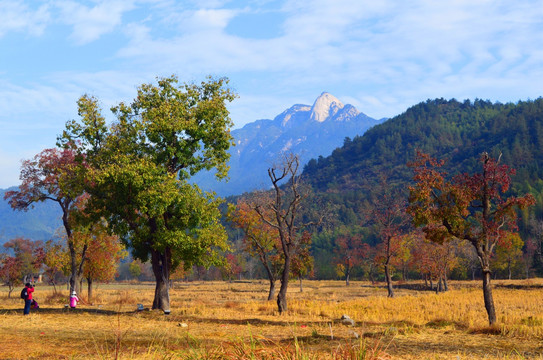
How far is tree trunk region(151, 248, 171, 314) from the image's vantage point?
28.2 metres

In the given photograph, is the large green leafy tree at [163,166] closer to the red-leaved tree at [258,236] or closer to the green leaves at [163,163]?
the green leaves at [163,163]

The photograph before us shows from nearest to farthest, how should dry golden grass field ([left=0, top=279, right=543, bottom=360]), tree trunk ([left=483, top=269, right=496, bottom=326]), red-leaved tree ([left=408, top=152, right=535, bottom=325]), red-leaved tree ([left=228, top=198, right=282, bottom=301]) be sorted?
dry golden grass field ([left=0, top=279, right=543, bottom=360]) < tree trunk ([left=483, top=269, right=496, bottom=326]) < red-leaved tree ([left=408, top=152, right=535, bottom=325]) < red-leaved tree ([left=228, top=198, right=282, bottom=301])

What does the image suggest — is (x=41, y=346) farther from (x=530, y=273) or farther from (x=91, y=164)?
(x=530, y=273)

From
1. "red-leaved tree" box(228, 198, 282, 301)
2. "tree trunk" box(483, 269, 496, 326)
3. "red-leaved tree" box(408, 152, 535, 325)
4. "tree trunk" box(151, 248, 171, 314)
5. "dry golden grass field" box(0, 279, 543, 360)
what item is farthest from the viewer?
"red-leaved tree" box(228, 198, 282, 301)

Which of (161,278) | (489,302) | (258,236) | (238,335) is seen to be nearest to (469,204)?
(489,302)

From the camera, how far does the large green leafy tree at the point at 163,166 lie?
26609mm

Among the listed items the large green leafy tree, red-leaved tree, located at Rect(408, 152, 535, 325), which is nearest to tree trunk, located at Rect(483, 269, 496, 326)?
red-leaved tree, located at Rect(408, 152, 535, 325)

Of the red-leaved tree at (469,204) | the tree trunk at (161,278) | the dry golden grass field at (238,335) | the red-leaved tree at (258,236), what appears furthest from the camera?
the red-leaved tree at (258,236)

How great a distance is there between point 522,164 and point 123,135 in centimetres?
20058

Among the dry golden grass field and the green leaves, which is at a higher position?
the green leaves

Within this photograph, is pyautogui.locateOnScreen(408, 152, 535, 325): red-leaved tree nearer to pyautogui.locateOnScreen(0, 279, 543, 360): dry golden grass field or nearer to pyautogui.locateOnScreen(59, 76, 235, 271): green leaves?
pyautogui.locateOnScreen(0, 279, 543, 360): dry golden grass field

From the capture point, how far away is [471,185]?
868 inches

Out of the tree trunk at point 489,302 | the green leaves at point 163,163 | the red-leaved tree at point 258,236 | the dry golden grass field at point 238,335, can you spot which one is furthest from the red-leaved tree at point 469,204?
the red-leaved tree at point 258,236

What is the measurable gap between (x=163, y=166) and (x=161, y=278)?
693 centimetres
